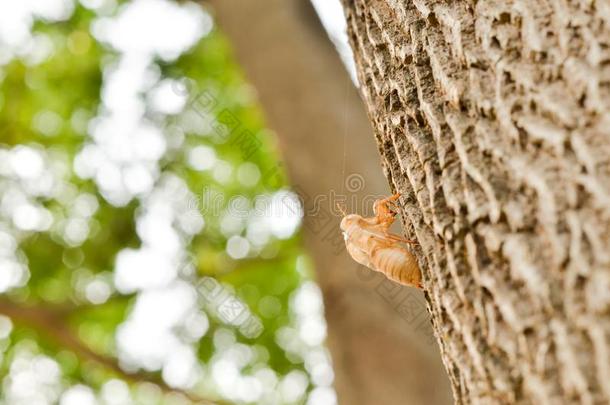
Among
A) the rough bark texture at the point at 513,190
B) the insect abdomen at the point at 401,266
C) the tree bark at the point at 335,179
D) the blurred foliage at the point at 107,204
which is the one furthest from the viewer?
the blurred foliage at the point at 107,204

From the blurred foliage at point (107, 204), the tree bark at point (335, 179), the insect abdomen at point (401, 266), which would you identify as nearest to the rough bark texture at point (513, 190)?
the insect abdomen at point (401, 266)

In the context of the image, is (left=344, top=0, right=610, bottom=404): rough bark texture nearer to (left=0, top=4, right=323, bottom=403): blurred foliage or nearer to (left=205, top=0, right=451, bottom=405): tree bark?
(left=205, top=0, right=451, bottom=405): tree bark

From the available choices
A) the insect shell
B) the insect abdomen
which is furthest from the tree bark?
the insect abdomen

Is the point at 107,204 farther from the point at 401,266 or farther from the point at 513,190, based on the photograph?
the point at 513,190

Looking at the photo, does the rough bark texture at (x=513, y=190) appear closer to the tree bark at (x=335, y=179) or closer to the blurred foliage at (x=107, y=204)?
the tree bark at (x=335, y=179)

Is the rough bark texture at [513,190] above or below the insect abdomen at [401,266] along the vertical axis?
above

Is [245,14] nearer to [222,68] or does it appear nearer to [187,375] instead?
[222,68]
